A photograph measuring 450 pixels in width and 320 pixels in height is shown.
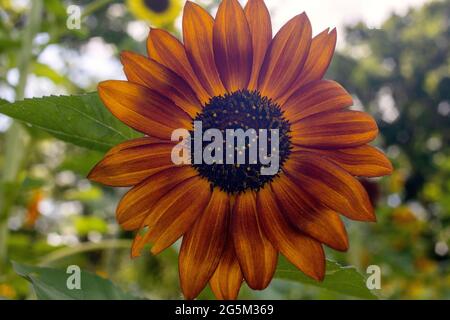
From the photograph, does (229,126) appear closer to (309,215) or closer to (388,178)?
(309,215)

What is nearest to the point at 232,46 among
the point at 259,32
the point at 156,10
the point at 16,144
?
the point at 259,32

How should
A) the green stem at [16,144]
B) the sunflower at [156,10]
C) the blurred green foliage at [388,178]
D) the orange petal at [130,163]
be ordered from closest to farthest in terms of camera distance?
the orange petal at [130,163] → the green stem at [16,144] → the sunflower at [156,10] → the blurred green foliage at [388,178]

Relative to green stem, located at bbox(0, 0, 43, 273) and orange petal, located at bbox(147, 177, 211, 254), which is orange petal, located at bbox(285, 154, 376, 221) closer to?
orange petal, located at bbox(147, 177, 211, 254)

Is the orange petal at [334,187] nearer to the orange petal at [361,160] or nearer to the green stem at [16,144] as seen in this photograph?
the orange petal at [361,160]

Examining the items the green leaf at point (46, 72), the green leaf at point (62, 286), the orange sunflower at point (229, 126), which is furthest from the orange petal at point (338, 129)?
the green leaf at point (46, 72)
